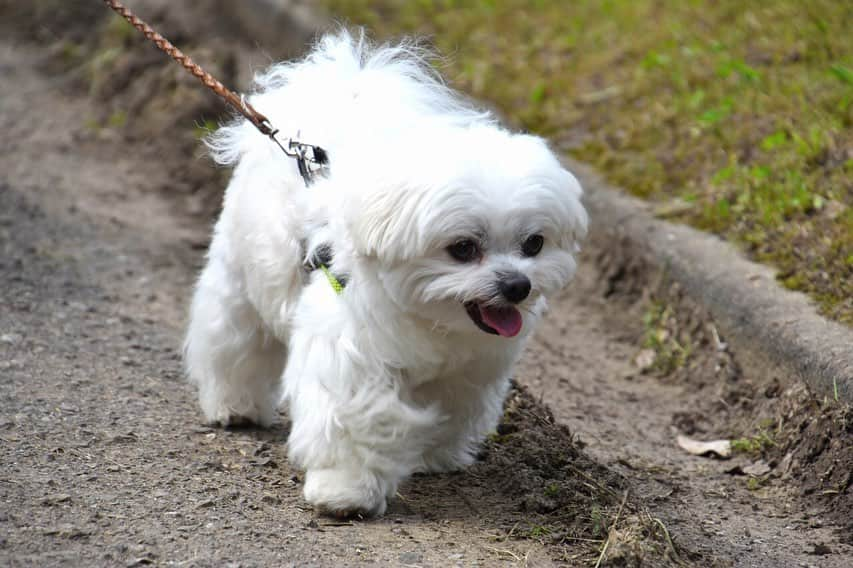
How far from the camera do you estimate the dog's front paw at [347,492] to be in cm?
320

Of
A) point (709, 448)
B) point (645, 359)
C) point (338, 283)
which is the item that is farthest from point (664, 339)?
point (338, 283)

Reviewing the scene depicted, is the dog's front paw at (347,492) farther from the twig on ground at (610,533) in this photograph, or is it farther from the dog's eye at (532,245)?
the dog's eye at (532,245)

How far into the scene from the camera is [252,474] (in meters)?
3.59

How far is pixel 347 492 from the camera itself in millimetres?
3193

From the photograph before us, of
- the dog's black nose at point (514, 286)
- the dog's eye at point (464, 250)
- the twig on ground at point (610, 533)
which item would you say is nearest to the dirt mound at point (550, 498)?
the twig on ground at point (610, 533)

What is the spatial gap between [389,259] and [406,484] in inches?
36.1

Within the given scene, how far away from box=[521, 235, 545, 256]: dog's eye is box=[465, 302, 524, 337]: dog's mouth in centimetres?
16

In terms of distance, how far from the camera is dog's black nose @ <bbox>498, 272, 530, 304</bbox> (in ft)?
9.83

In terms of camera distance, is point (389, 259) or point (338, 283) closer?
point (389, 259)

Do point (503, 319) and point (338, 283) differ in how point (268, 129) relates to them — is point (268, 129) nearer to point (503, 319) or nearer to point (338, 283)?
point (338, 283)

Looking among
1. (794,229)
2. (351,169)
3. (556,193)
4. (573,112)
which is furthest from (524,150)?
(573,112)

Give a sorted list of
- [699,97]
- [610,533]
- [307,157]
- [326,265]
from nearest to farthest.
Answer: [610,533] < [326,265] < [307,157] < [699,97]

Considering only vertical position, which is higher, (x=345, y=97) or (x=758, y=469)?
(x=345, y=97)

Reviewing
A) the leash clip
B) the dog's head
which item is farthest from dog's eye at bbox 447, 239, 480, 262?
the leash clip
